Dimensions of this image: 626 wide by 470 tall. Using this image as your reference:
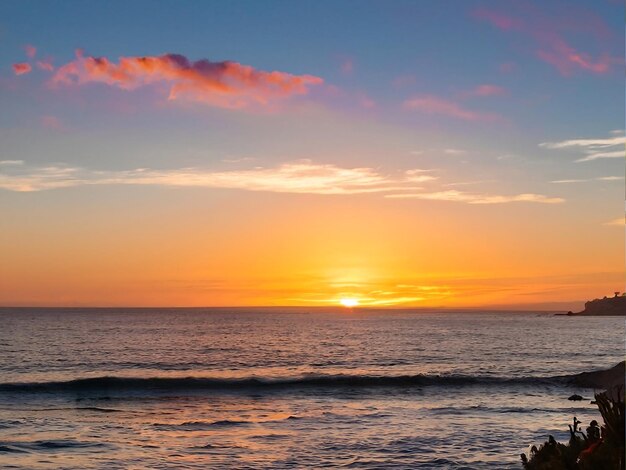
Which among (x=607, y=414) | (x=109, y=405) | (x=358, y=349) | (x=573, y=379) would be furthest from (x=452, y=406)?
(x=358, y=349)

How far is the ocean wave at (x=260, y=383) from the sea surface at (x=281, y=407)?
17 centimetres

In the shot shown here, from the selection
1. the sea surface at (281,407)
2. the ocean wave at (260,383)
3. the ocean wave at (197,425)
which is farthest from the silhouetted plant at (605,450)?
the ocean wave at (260,383)

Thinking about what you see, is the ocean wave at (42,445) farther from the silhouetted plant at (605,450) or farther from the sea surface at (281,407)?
the silhouetted plant at (605,450)

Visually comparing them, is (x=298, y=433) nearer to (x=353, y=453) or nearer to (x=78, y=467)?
(x=353, y=453)

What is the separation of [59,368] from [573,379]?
1946 inches

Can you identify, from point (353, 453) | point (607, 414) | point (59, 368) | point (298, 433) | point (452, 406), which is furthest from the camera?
point (59, 368)

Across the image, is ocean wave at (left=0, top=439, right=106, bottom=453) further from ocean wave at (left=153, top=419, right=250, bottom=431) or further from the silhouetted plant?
the silhouetted plant

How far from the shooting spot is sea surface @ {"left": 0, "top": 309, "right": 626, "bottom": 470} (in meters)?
27.7

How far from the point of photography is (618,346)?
107500 mm

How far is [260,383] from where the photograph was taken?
56719 millimetres

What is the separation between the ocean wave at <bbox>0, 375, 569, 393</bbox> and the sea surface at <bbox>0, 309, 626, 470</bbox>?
17 centimetres

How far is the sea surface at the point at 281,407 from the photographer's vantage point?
2772 cm

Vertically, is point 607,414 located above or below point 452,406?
above

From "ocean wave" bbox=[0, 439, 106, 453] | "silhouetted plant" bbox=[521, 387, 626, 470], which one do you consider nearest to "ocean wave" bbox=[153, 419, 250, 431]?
"ocean wave" bbox=[0, 439, 106, 453]
